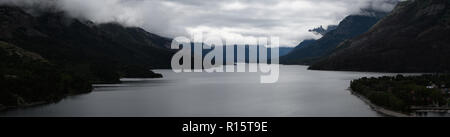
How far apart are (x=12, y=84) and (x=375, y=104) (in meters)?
84.9

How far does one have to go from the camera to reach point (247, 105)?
311 ft

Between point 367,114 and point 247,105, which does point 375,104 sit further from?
point 247,105

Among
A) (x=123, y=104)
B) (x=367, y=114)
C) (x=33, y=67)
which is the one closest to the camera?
(x=367, y=114)

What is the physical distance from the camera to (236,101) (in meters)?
104

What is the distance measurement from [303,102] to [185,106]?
29.3 meters

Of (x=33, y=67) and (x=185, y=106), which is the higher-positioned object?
(x=33, y=67)

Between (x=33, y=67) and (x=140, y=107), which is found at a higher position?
(x=33, y=67)
